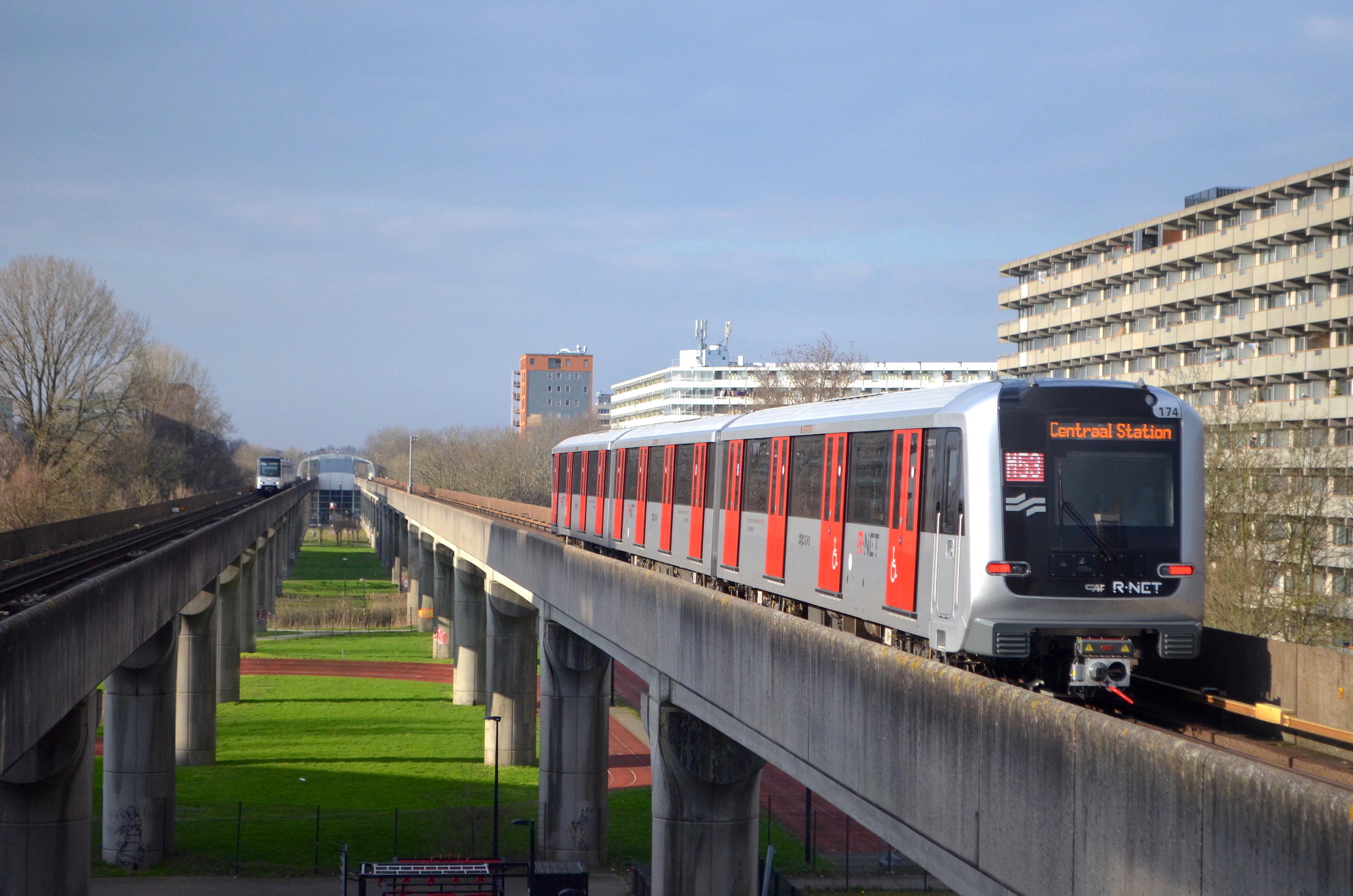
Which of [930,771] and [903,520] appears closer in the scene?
[930,771]

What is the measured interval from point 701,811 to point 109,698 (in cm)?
1667

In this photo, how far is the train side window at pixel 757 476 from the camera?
19.7 metres

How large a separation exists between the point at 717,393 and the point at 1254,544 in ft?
526

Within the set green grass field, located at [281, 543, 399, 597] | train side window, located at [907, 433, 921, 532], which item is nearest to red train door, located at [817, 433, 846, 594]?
train side window, located at [907, 433, 921, 532]

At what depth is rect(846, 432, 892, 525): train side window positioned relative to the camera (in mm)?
14883

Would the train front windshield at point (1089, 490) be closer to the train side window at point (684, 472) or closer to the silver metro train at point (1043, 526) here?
the silver metro train at point (1043, 526)

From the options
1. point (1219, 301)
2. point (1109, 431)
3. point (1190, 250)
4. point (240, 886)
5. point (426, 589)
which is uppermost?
point (1190, 250)

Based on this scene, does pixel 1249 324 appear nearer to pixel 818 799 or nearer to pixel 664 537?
pixel 818 799

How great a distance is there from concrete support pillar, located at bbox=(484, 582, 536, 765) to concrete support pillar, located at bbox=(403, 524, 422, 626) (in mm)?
37353

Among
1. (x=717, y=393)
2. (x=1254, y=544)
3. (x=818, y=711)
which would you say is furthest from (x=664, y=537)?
(x=717, y=393)

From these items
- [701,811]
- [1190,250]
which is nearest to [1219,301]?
[1190,250]

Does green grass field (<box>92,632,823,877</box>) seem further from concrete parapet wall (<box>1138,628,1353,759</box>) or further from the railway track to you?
concrete parapet wall (<box>1138,628,1353,759</box>)

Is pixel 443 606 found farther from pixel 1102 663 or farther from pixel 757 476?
pixel 1102 663

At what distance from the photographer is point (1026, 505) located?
1215 cm
